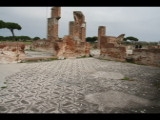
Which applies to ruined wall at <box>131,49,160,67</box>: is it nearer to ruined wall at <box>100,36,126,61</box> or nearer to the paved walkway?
ruined wall at <box>100,36,126,61</box>

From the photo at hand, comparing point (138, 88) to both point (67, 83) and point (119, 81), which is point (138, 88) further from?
point (67, 83)

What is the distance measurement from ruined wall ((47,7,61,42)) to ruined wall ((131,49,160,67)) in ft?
29.3

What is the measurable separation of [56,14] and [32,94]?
50.3 ft

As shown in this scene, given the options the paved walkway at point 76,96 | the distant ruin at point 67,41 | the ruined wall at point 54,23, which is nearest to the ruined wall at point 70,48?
the distant ruin at point 67,41

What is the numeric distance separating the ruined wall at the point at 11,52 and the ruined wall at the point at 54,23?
26.8ft

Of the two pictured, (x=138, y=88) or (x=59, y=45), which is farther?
(x=59, y=45)

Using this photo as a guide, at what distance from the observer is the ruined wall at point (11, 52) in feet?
36.9

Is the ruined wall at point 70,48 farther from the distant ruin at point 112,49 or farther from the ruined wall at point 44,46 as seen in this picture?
the ruined wall at point 44,46

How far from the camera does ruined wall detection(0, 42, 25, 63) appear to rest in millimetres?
11258

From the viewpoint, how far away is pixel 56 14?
19.8 meters

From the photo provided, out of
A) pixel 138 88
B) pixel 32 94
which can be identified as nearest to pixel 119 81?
pixel 138 88

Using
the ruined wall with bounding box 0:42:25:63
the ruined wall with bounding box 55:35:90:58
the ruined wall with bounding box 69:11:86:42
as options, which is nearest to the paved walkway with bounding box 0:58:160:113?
the ruined wall with bounding box 0:42:25:63

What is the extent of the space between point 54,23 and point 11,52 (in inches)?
356

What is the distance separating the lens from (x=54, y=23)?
20.0m
